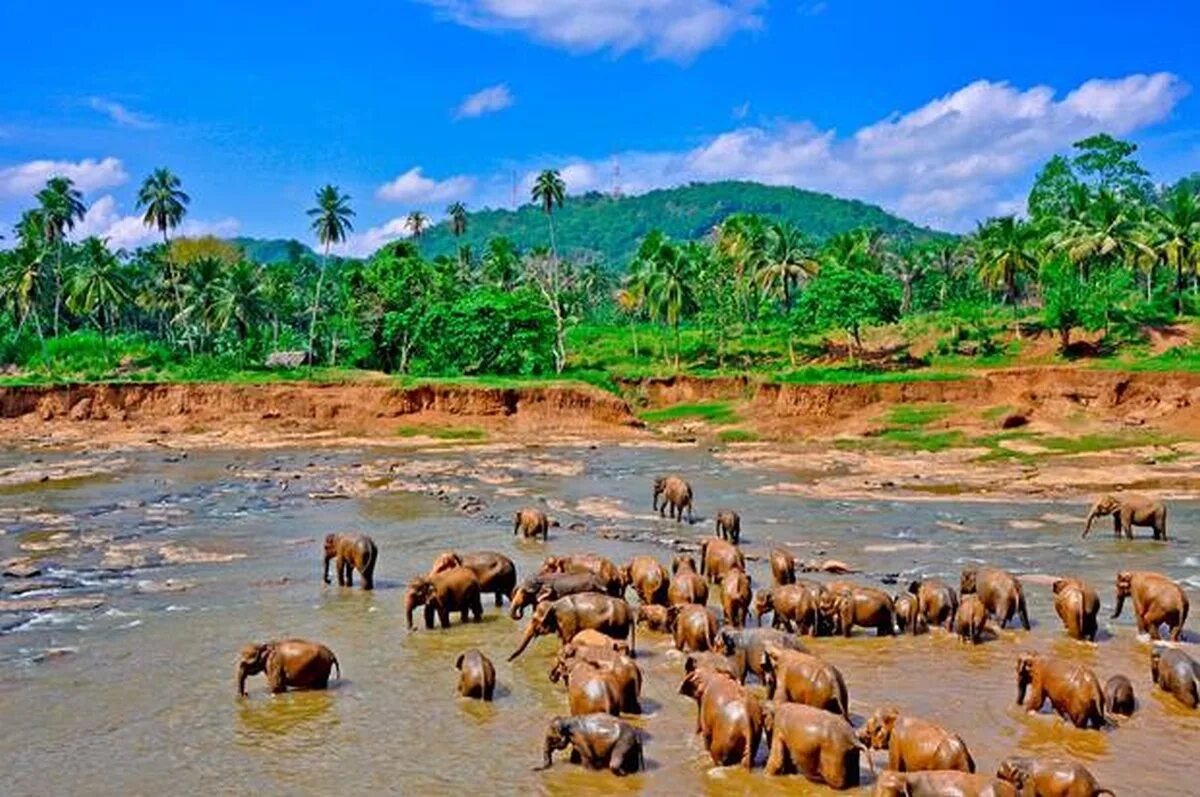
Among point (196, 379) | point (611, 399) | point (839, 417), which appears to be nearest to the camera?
point (839, 417)

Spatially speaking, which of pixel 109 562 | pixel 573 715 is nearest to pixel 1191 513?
pixel 573 715

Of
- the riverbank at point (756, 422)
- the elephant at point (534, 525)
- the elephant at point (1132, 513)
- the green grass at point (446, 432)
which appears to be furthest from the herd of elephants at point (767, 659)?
the green grass at point (446, 432)

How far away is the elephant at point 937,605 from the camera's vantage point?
18219mm

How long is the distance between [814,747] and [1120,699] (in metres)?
4.55

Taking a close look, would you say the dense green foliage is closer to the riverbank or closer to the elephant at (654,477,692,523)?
the riverbank

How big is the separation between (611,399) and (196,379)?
27.8 meters

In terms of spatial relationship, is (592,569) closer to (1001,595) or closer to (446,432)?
(1001,595)

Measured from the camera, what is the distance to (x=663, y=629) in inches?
719

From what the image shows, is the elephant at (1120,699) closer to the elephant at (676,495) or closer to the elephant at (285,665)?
the elephant at (285,665)

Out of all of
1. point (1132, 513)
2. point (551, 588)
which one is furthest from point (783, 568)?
point (1132, 513)

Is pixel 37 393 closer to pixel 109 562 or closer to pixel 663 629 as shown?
pixel 109 562

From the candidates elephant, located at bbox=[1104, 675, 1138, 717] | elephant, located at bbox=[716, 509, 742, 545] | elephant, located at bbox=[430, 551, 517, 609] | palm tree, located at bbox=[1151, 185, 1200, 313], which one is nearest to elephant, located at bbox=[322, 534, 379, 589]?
elephant, located at bbox=[430, 551, 517, 609]

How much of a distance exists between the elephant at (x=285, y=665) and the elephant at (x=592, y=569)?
5383 millimetres

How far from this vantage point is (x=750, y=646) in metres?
15.4
